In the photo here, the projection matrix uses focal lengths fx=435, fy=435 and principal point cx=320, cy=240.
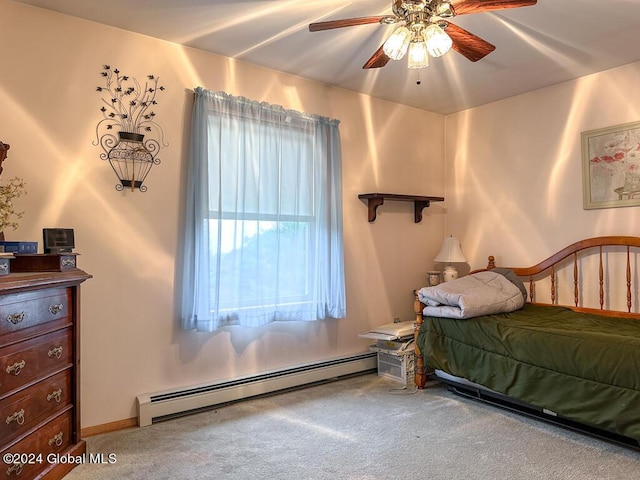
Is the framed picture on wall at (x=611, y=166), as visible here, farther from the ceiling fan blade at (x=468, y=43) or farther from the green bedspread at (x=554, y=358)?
the ceiling fan blade at (x=468, y=43)

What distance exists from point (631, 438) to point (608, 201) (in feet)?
5.65

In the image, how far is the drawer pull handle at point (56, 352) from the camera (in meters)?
2.01

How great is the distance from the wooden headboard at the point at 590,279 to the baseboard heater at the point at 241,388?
0.56m

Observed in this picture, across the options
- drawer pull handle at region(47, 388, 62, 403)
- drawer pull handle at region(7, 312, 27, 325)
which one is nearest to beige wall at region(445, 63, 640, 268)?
drawer pull handle at region(47, 388, 62, 403)

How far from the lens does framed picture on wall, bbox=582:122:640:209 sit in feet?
10.1

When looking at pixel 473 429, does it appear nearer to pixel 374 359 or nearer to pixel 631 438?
pixel 631 438

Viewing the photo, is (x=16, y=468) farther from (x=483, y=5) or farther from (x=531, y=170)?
(x=531, y=170)

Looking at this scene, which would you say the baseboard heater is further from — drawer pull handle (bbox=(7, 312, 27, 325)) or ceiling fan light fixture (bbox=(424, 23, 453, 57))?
ceiling fan light fixture (bbox=(424, 23, 453, 57))

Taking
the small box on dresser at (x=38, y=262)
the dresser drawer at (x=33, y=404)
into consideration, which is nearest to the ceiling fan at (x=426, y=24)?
the small box on dresser at (x=38, y=262)

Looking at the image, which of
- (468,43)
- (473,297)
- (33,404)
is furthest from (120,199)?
(473,297)

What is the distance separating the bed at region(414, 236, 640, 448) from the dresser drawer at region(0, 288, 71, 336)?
2.31m

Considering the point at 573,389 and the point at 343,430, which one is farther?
the point at 343,430

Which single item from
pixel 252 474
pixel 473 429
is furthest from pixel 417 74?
pixel 252 474

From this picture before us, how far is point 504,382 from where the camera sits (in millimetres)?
2643
